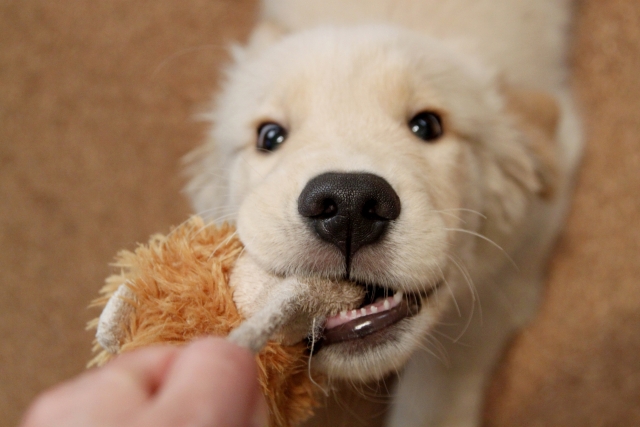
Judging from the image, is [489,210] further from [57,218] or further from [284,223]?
[57,218]

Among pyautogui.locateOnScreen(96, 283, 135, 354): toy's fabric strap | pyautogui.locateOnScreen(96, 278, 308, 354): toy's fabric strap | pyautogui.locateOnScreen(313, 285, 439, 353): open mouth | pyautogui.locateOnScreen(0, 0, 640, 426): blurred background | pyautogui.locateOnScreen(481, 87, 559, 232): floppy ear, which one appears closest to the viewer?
pyautogui.locateOnScreen(96, 278, 308, 354): toy's fabric strap

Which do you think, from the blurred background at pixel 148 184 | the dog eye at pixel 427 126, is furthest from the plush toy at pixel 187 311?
the blurred background at pixel 148 184

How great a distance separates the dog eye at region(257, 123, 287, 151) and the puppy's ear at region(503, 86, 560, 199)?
70cm

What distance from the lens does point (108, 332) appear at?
2.82 feet

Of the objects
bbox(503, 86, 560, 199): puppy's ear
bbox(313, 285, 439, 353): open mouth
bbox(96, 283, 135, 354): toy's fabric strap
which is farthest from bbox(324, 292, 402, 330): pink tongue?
bbox(503, 86, 560, 199): puppy's ear

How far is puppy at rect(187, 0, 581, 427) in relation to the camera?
0.96 meters

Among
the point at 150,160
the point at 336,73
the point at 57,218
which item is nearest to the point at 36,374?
the point at 57,218

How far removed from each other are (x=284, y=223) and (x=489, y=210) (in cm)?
76

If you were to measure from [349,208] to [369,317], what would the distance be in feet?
0.77

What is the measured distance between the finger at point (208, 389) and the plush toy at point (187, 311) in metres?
0.28

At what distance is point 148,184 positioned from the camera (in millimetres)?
2529

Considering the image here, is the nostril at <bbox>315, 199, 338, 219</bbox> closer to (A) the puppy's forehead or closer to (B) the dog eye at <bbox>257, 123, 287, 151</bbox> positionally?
(A) the puppy's forehead

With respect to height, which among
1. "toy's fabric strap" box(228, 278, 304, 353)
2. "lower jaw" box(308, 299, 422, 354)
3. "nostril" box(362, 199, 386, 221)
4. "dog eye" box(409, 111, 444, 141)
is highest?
"dog eye" box(409, 111, 444, 141)

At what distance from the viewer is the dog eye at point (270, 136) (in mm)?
1380
